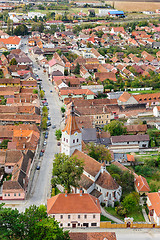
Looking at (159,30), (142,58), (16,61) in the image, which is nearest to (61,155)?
(16,61)

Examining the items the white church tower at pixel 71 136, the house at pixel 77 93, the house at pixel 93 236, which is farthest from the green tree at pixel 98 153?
the house at pixel 77 93

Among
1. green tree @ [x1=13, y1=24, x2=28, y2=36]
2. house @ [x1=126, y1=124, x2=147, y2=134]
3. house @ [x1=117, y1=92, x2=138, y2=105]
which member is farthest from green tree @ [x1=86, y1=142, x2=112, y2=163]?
green tree @ [x1=13, y1=24, x2=28, y2=36]

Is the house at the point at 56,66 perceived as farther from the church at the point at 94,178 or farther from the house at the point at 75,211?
the house at the point at 75,211

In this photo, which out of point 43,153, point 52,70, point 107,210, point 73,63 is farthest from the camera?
point 73,63

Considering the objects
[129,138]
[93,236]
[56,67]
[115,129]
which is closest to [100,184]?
[93,236]

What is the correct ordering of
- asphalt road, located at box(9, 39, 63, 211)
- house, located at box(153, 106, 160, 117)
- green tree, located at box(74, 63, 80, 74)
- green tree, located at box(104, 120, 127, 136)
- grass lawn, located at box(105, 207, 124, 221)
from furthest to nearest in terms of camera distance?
1. green tree, located at box(74, 63, 80, 74)
2. house, located at box(153, 106, 160, 117)
3. green tree, located at box(104, 120, 127, 136)
4. asphalt road, located at box(9, 39, 63, 211)
5. grass lawn, located at box(105, 207, 124, 221)

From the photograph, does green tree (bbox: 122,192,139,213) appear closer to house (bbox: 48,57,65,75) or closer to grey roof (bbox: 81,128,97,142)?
grey roof (bbox: 81,128,97,142)

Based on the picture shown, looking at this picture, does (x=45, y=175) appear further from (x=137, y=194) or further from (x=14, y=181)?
(x=137, y=194)
